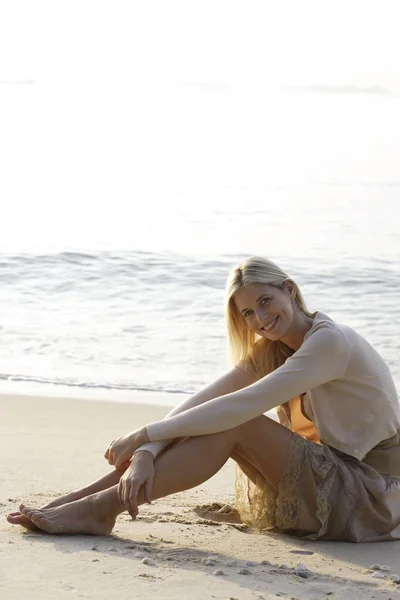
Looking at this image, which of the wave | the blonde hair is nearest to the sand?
the blonde hair

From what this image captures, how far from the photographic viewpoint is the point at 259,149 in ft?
94.9

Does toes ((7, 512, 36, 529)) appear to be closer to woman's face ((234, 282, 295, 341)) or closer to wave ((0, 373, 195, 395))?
woman's face ((234, 282, 295, 341))

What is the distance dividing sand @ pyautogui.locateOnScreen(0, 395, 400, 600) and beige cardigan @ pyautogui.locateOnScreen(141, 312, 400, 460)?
1.25 ft

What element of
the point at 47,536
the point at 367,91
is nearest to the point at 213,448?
the point at 47,536

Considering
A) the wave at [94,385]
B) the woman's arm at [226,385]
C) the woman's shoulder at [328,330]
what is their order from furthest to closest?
the wave at [94,385]
the woman's arm at [226,385]
the woman's shoulder at [328,330]

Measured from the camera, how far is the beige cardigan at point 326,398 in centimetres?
370

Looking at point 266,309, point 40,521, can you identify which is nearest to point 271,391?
point 266,309

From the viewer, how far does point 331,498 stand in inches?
149

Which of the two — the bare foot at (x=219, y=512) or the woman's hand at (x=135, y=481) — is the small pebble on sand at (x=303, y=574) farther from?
the bare foot at (x=219, y=512)

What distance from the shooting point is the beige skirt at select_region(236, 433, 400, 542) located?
3.76 meters

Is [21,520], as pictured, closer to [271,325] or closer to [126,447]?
[126,447]

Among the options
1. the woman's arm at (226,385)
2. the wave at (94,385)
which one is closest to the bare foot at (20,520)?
the woman's arm at (226,385)

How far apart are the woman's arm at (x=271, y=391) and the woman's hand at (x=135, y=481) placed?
120 mm

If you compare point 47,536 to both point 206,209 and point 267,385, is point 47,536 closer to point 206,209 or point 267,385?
point 267,385
